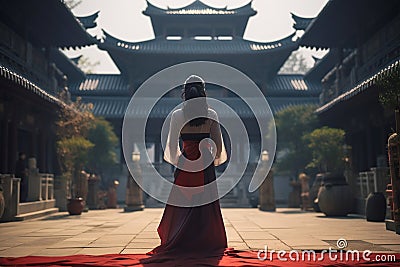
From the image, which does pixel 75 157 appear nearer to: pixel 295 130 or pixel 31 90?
pixel 31 90

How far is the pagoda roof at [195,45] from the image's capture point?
861 inches

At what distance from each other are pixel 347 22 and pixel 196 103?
11304 millimetres

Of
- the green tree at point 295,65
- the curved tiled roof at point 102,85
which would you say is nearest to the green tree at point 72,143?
the curved tiled roof at point 102,85

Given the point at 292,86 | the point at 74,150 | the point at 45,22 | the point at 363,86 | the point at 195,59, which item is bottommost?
the point at 74,150

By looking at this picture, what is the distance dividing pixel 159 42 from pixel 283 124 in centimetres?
1017

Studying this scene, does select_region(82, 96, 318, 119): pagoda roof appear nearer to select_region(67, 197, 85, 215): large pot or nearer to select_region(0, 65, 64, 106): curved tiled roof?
select_region(0, 65, 64, 106): curved tiled roof

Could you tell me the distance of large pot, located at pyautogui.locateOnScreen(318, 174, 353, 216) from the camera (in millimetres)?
9859

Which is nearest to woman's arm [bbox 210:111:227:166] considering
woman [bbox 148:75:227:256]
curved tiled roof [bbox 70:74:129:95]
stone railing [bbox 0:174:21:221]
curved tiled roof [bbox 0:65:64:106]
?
woman [bbox 148:75:227:256]

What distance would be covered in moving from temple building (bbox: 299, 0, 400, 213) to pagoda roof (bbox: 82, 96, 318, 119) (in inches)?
208

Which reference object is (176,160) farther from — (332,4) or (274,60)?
(274,60)

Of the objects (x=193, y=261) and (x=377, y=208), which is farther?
(x=377, y=208)

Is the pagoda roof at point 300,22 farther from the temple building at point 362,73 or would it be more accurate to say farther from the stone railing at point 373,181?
the stone railing at point 373,181

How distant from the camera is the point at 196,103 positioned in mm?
4176

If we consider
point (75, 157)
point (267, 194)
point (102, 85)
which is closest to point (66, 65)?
point (102, 85)
